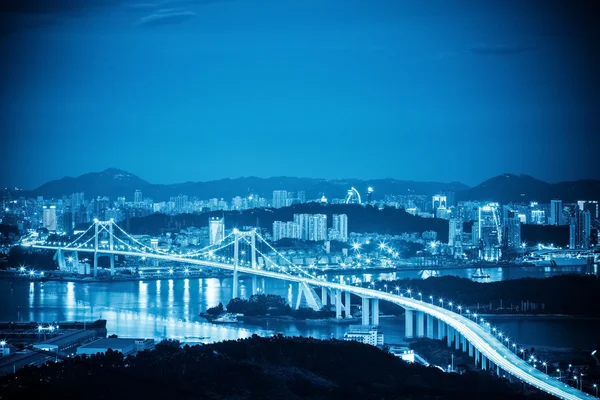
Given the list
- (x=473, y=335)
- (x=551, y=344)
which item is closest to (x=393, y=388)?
(x=473, y=335)

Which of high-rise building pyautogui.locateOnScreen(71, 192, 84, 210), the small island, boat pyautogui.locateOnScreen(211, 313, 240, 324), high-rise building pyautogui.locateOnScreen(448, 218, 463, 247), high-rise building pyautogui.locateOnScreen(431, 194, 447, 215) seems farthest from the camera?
high-rise building pyautogui.locateOnScreen(431, 194, 447, 215)

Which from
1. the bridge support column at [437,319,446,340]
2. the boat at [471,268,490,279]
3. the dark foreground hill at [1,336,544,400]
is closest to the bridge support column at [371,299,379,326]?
the bridge support column at [437,319,446,340]

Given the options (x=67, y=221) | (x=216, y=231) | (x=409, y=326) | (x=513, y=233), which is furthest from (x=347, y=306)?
(x=67, y=221)

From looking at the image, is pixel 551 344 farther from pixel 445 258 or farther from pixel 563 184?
pixel 563 184

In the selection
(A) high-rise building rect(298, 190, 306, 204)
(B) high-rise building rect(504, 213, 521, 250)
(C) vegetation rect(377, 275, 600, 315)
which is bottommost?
(C) vegetation rect(377, 275, 600, 315)

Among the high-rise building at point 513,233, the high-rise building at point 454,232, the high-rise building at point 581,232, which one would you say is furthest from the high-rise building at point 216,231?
the high-rise building at point 581,232

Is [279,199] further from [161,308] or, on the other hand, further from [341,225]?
[161,308]

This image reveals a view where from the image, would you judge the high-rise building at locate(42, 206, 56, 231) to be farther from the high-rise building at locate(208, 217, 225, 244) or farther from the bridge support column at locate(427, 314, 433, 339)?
the bridge support column at locate(427, 314, 433, 339)
